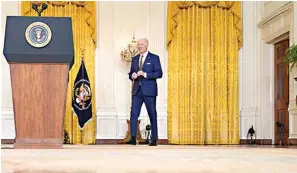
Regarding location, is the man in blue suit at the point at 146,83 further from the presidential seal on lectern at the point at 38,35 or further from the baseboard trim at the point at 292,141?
the baseboard trim at the point at 292,141

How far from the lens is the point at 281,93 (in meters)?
10.9

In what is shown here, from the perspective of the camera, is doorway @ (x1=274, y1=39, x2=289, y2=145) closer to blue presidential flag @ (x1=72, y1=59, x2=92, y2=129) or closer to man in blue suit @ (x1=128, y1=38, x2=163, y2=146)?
blue presidential flag @ (x1=72, y1=59, x2=92, y2=129)

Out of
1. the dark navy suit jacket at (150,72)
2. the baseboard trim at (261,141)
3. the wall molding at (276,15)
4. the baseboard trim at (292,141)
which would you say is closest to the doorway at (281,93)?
the baseboard trim at (261,141)

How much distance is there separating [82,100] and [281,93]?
3706 millimetres

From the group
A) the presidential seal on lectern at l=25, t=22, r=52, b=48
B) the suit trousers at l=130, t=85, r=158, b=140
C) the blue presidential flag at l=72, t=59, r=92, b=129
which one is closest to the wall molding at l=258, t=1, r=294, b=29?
the blue presidential flag at l=72, t=59, r=92, b=129

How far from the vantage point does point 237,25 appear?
11.5 metres

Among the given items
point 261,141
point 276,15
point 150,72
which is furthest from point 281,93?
point 150,72

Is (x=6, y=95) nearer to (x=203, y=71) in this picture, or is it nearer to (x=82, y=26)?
(x=82, y=26)

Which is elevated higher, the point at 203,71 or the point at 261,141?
the point at 203,71

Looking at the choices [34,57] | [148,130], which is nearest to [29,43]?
[34,57]

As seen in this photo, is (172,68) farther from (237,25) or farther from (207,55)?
(237,25)

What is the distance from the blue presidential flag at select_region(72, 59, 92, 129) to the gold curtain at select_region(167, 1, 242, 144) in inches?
64.1

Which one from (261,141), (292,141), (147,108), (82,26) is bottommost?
(261,141)

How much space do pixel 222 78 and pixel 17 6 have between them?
4.24 metres
